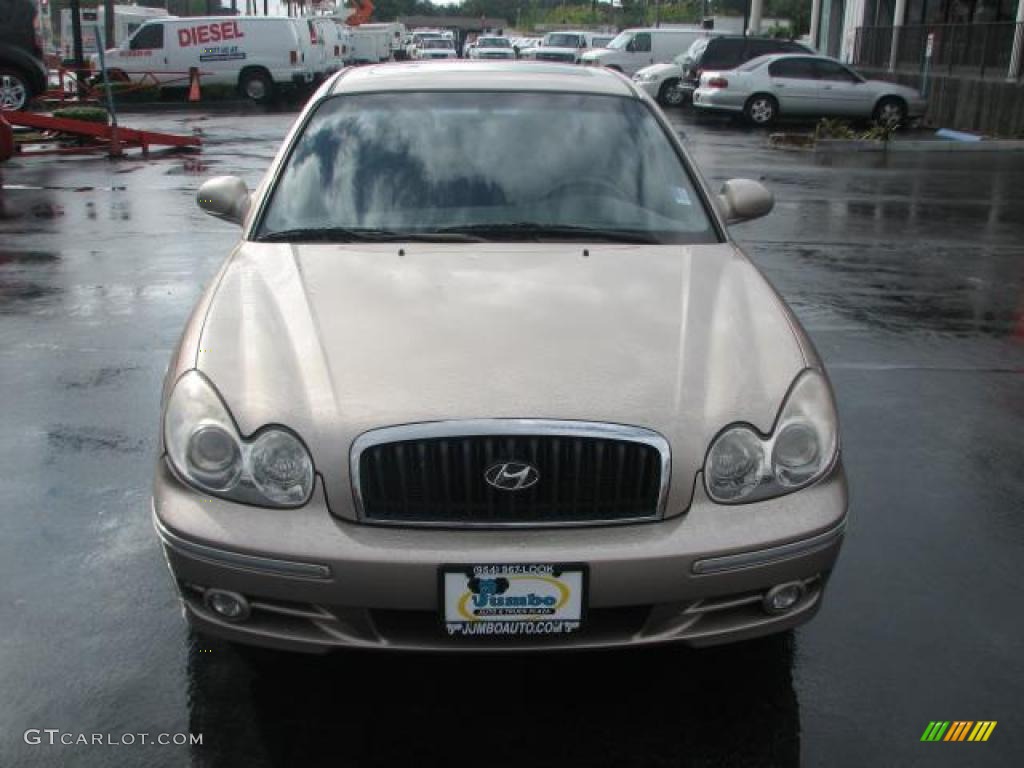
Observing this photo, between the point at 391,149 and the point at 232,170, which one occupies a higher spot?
the point at 391,149

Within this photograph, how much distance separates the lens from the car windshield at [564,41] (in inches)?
1597

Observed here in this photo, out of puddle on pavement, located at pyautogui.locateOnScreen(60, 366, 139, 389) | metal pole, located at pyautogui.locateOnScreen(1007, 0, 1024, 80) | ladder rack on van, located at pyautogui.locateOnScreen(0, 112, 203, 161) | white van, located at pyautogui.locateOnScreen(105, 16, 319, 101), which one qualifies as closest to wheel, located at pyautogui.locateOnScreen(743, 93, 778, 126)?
metal pole, located at pyautogui.locateOnScreen(1007, 0, 1024, 80)

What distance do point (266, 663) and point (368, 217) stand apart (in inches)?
61.0

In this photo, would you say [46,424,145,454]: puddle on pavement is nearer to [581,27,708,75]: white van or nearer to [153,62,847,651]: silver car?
[153,62,847,651]: silver car

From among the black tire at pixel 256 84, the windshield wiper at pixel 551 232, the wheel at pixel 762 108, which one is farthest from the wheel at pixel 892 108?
the windshield wiper at pixel 551 232

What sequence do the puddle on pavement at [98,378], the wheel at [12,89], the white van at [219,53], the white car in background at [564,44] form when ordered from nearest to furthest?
the puddle on pavement at [98,378] < the wheel at [12,89] < the white van at [219,53] < the white car in background at [564,44]

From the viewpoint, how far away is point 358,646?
2.61m

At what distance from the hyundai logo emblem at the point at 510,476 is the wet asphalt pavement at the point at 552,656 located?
67 cm

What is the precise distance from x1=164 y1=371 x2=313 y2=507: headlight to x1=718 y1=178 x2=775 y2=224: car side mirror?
7.63 feet

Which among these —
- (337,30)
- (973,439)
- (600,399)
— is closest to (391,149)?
(600,399)

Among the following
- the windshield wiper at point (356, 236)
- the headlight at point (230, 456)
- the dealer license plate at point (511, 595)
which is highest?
the windshield wiper at point (356, 236)

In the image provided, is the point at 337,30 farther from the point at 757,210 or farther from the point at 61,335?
the point at 757,210

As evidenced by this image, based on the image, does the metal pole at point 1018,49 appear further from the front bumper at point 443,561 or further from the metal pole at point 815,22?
the front bumper at point 443,561

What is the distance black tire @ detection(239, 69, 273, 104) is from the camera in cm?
2769
